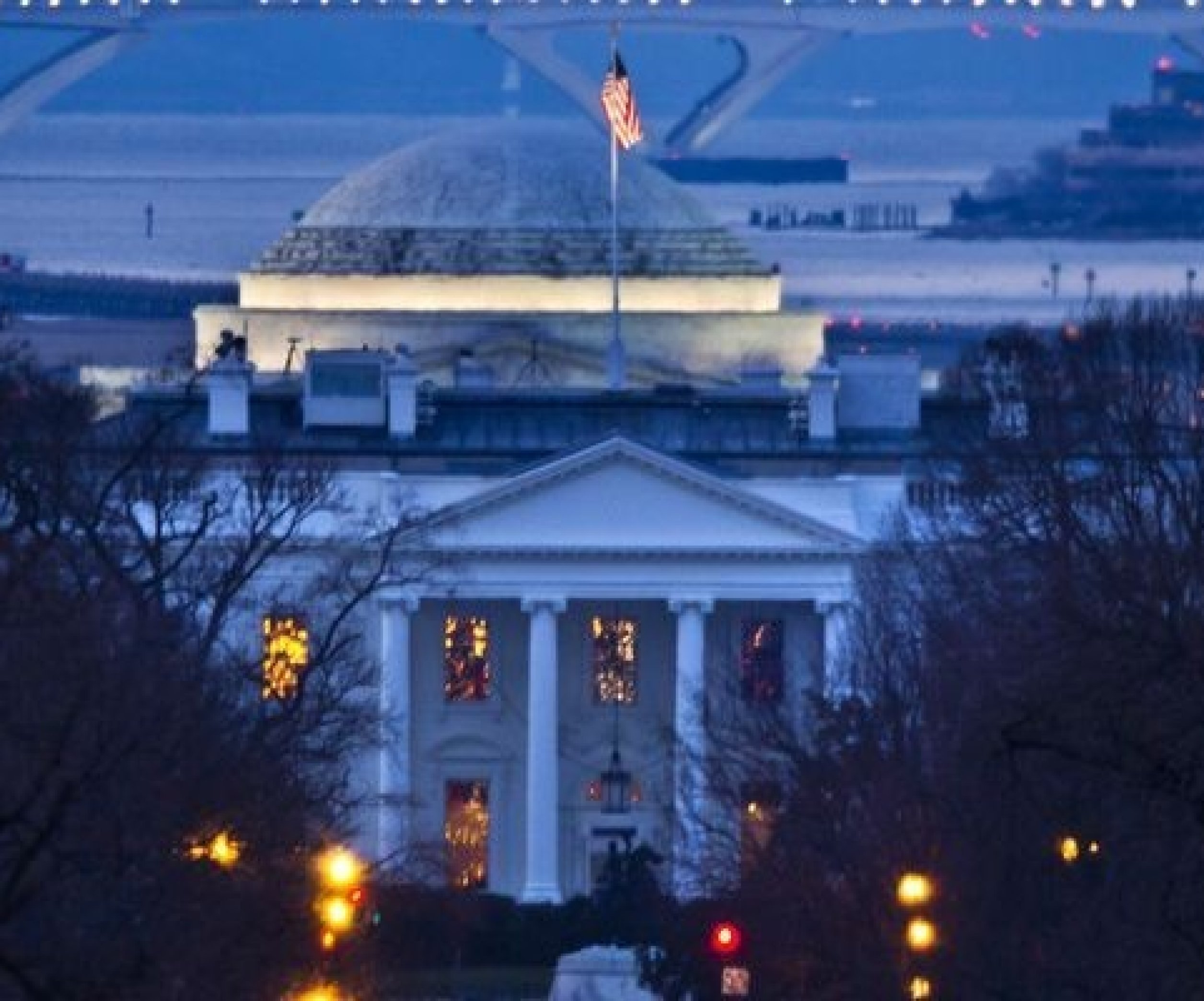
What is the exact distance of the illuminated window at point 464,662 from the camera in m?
64.6

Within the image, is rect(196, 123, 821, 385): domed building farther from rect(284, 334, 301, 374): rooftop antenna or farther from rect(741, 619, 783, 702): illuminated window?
rect(741, 619, 783, 702): illuminated window

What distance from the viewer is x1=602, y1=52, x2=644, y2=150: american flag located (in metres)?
71.7

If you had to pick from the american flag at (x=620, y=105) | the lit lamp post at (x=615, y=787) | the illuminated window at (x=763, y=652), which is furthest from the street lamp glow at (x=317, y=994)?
the american flag at (x=620, y=105)

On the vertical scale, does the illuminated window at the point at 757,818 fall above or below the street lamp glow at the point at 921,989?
above

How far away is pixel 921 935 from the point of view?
1569 inches

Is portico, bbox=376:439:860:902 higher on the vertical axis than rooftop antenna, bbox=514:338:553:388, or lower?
lower

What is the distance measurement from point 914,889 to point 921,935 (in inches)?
20.2

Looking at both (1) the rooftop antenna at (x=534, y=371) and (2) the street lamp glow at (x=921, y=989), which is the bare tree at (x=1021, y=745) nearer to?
(2) the street lamp glow at (x=921, y=989)

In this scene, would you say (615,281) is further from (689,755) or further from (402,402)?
(689,755)

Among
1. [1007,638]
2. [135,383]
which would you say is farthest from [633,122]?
[1007,638]

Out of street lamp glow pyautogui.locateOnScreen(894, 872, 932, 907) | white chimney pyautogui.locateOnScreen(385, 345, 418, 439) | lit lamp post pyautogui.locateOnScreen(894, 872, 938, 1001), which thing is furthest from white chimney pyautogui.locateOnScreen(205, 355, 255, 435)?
lit lamp post pyautogui.locateOnScreen(894, 872, 938, 1001)

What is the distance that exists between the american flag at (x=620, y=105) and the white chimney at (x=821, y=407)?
19.1ft

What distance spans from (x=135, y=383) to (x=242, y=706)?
Result: 27272mm

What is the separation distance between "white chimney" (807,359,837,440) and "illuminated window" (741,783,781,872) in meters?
14.7
